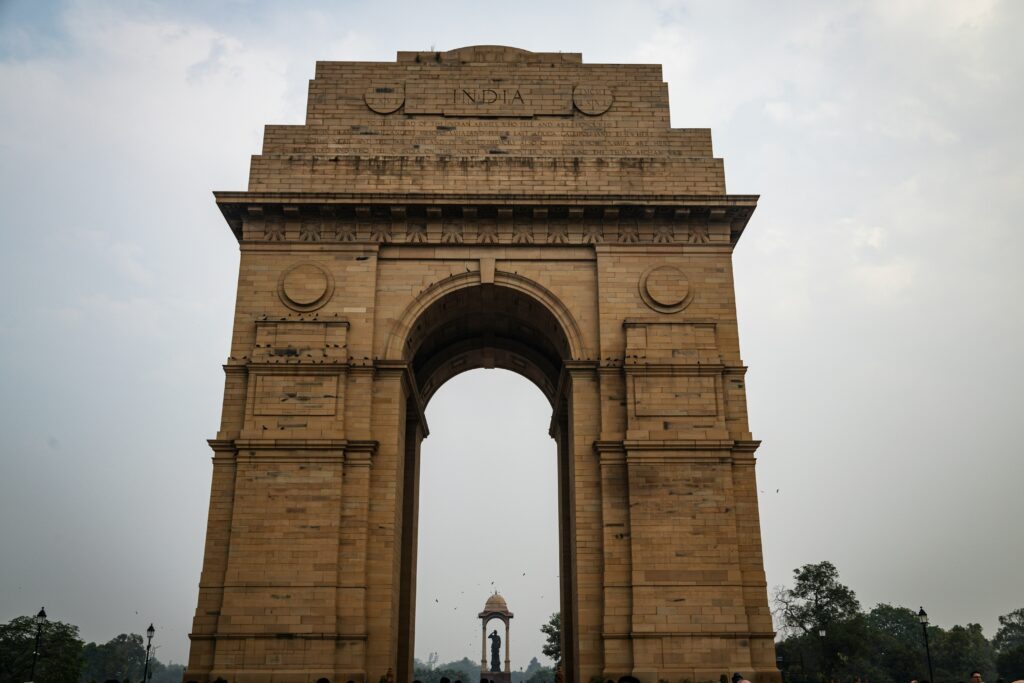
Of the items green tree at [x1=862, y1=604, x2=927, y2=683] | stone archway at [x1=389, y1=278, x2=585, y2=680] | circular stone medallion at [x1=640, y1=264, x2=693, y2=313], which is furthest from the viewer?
green tree at [x1=862, y1=604, x2=927, y2=683]

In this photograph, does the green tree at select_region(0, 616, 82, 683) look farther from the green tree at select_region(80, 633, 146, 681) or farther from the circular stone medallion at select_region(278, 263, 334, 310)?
the circular stone medallion at select_region(278, 263, 334, 310)

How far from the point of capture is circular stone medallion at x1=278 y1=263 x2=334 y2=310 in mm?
25438

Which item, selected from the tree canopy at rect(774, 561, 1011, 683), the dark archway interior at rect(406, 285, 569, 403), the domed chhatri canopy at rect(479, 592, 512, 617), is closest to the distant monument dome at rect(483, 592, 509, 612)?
the domed chhatri canopy at rect(479, 592, 512, 617)

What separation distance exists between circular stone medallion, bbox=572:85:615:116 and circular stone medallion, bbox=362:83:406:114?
18.2ft

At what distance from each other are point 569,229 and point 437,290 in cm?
432

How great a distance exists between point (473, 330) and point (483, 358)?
2.93 m

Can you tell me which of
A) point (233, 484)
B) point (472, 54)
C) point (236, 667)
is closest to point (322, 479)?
point (233, 484)

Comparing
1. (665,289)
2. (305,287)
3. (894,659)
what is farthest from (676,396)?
(894,659)

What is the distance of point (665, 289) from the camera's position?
25891 millimetres

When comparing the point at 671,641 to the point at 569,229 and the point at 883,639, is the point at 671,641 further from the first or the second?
the point at 883,639

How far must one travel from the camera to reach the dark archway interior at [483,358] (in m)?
27.0

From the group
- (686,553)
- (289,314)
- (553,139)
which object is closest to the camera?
(686,553)

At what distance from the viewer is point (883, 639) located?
83.5m

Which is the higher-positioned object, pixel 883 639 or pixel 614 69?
pixel 614 69
